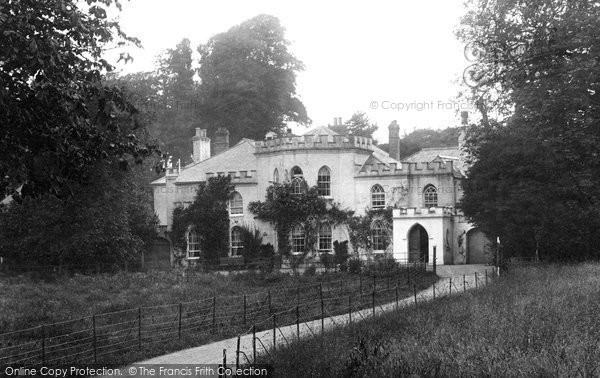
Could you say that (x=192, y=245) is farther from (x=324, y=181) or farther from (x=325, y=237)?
(x=324, y=181)

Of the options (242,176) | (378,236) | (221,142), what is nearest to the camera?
(378,236)

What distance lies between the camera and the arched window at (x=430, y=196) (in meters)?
42.9

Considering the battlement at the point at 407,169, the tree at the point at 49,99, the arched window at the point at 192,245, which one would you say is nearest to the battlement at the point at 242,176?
the arched window at the point at 192,245

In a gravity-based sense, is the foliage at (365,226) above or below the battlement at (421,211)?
below

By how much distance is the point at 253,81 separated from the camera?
195ft

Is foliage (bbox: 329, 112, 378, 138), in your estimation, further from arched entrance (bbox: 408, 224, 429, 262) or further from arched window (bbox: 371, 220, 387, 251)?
arched entrance (bbox: 408, 224, 429, 262)

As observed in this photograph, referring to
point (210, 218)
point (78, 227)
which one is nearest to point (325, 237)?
point (210, 218)

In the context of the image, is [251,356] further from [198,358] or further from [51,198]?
[51,198]

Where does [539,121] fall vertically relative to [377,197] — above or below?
above

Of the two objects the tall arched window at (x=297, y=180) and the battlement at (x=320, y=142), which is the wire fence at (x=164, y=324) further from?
the battlement at (x=320, y=142)

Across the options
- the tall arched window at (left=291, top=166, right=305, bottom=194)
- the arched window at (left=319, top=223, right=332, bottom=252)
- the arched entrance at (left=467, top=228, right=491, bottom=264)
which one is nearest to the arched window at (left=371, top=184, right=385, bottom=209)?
the arched window at (left=319, top=223, right=332, bottom=252)

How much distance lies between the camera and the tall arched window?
43925 millimetres

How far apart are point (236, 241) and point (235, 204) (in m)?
2.14

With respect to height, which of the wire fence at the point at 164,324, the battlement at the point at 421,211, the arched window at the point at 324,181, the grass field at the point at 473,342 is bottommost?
the wire fence at the point at 164,324
